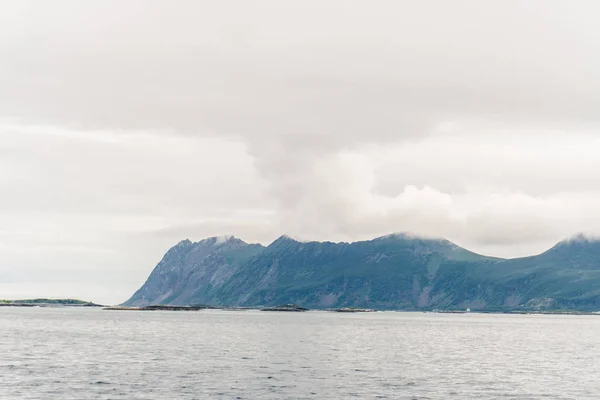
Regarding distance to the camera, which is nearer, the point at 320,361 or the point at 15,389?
the point at 15,389

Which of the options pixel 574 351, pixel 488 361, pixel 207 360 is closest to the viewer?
pixel 207 360

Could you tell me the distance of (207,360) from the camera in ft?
471

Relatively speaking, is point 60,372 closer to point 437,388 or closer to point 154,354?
point 154,354

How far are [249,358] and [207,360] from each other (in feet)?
31.6

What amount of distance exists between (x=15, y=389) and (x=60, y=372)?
2072 centimetres

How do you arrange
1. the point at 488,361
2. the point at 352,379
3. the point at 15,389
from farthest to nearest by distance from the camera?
the point at 488,361 → the point at 352,379 → the point at 15,389

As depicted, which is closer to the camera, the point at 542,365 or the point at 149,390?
the point at 149,390

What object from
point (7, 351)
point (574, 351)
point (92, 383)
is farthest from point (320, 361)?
point (574, 351)

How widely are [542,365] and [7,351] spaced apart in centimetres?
10407

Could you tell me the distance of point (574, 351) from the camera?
194 meters

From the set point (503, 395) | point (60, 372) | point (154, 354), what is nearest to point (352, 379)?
point (503, 395)

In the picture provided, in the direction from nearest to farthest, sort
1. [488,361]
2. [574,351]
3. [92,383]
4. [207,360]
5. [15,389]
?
[15,389]
[92,383]
[207,360]
[488,361]
[574,351]

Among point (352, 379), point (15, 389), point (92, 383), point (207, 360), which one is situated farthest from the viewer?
point (207, 360)

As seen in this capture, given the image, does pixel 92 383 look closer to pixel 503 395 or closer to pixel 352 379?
pixel 352 379
